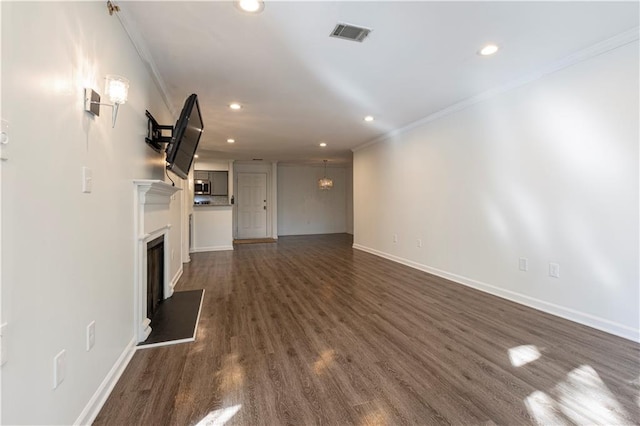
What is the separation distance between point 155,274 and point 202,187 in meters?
6.53

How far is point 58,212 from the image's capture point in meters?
1.24

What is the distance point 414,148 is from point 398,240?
1.63 meters

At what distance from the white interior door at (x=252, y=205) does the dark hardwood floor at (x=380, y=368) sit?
603 cm

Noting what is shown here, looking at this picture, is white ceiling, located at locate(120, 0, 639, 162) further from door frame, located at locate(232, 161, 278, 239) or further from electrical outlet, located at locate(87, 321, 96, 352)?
door frame, located at locate(232, 161, 278, 239)

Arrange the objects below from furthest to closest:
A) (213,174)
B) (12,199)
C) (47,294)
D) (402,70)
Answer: (213,174) → (402,70) → (47,294) → (12,199)

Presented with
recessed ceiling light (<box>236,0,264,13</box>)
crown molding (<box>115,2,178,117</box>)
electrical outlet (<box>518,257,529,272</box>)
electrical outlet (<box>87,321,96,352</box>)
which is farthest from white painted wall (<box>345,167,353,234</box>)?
electrical outlet (<box>87,321,96,352</box>)

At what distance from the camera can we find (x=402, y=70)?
2.91 meters

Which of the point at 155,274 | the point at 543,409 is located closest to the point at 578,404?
the point at 543,409

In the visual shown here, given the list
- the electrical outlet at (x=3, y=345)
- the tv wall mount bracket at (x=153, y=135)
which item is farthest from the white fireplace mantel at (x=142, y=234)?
the electrical outlet at (x=3, y=345)

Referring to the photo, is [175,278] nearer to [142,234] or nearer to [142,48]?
[142,234]

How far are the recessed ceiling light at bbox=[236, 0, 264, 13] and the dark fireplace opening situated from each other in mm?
2034

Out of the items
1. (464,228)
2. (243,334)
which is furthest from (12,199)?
(464,228)

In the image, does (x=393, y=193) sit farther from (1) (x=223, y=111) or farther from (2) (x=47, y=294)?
(2) (x=47, y=294)

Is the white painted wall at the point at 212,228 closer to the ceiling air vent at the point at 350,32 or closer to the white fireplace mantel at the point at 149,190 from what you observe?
the white fireplace mantel at the point at 149,190
